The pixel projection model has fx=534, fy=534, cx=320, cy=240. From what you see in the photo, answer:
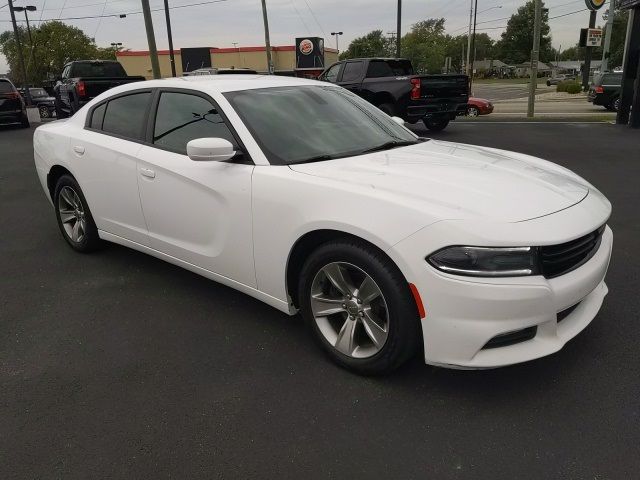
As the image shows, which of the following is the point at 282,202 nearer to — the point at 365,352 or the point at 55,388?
the point at 365,352

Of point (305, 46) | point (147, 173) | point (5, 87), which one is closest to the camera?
point (147, 173)

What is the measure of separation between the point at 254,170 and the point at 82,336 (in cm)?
158

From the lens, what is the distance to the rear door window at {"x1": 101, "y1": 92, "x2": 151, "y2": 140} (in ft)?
13.3

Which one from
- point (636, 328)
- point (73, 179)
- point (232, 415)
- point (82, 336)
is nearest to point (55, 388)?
point (82, 336)

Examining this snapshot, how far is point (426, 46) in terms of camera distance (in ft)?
347

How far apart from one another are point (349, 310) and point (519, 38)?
410ft

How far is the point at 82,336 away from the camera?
3.46 metres

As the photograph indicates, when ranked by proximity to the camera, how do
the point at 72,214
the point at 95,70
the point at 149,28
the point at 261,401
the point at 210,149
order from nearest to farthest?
the point at 261,401, the point at 210,149, the point at 72,214, the point at 95,70, the point at 149,28

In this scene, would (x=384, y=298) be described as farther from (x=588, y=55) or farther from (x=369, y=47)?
(x=369, y=47)

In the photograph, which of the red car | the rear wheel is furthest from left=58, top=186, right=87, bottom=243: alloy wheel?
the red car

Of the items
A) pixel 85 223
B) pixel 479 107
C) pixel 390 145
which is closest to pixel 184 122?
pixel 390 145

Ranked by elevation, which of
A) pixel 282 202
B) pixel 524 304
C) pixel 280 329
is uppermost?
pixel 282 202

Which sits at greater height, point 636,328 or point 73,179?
point 73,179

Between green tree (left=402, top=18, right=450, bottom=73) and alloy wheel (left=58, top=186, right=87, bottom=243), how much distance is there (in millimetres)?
78043
